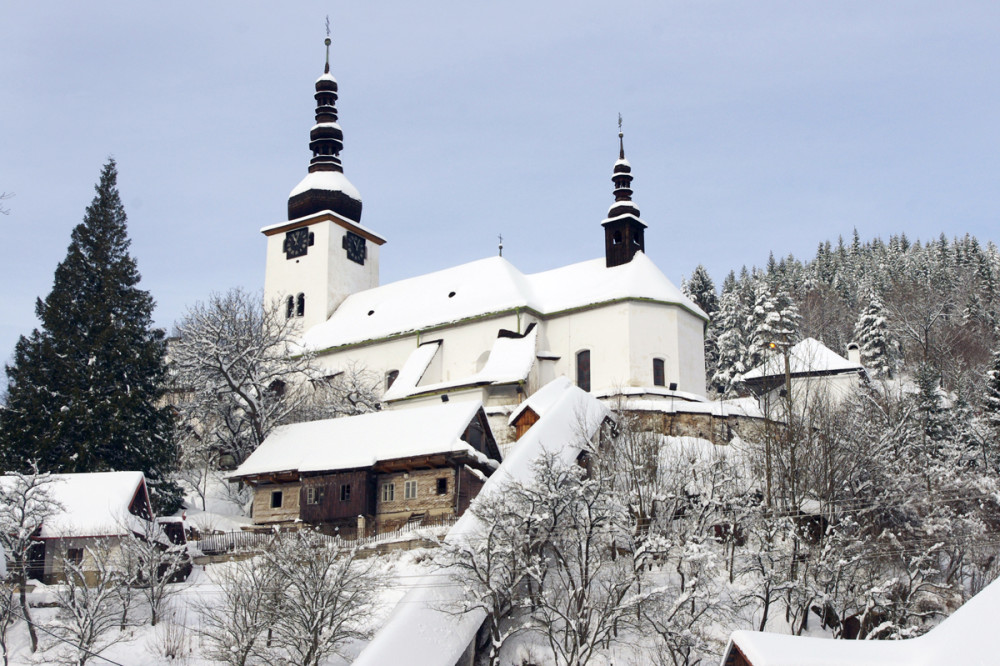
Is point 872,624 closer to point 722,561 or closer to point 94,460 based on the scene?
point 722,561

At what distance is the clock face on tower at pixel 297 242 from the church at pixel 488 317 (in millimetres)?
59

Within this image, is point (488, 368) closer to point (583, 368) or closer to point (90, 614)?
point (583, 368)

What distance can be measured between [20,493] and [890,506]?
23628mm

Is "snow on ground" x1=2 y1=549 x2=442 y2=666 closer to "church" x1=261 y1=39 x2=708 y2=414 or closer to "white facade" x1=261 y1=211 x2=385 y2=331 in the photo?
"church" x1=261 y1=39 x2=708 y2=414

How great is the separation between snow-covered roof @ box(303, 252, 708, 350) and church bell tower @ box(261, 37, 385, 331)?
1760 mm

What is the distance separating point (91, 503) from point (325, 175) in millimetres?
33325

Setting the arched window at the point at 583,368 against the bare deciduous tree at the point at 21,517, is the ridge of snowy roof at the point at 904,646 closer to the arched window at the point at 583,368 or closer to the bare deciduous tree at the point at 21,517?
the bare deciduous tree at the point at 21,517

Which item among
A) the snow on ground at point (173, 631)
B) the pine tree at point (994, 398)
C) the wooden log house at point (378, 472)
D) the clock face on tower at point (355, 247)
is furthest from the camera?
the clock face on tower at point (355, 247)

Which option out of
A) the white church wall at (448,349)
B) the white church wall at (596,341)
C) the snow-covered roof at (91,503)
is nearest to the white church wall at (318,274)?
the white church wall at (448,349)

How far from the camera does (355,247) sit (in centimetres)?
5994

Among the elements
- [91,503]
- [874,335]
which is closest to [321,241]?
[91,503]

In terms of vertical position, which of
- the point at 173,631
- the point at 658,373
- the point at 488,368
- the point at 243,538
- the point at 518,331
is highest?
the point at 518,331

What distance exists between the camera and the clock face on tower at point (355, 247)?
59375mm

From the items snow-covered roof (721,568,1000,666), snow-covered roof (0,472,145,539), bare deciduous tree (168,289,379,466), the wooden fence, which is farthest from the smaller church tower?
snow-covered roof (721,568,1000,666)
